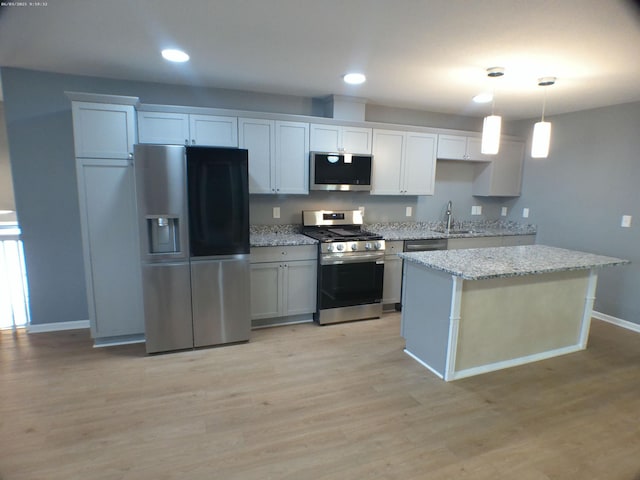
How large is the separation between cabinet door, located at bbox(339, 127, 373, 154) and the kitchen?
396mm

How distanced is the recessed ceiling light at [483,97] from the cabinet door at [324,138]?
152 cm

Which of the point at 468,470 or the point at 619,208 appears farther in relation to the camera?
the point at 619,208

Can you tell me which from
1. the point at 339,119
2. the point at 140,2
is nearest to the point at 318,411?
the point at 140,2

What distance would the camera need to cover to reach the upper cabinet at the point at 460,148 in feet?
14.9

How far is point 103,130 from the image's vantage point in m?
2.98

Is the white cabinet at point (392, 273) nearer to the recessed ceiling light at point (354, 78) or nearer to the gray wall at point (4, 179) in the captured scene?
the recessed ceiling light at point (354, 78)

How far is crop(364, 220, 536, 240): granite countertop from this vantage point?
170 inches

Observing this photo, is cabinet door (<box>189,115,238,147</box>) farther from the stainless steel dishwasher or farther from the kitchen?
the stainless steel dishwasher

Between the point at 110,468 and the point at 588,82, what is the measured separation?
4.56 metres

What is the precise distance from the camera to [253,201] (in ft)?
13.3

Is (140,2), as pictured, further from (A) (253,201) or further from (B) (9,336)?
(B) (9,336)

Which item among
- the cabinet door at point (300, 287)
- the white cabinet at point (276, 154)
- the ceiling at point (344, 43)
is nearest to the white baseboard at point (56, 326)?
the cabinet door at point (300, 287)

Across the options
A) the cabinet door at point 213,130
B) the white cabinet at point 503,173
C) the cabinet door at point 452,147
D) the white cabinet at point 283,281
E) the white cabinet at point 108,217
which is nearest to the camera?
the white cabinet at point 108,217

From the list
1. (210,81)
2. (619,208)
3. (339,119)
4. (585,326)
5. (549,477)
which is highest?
(210,81)
